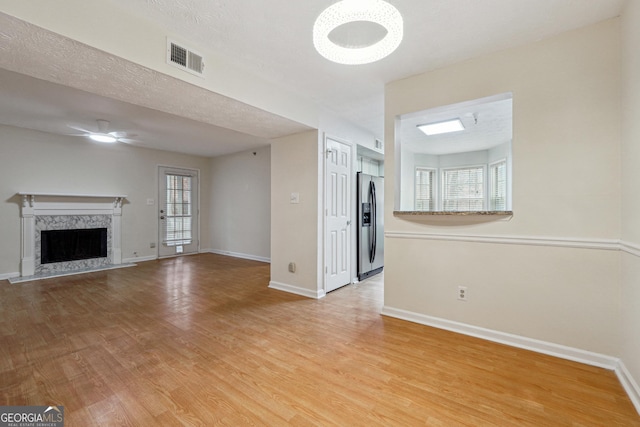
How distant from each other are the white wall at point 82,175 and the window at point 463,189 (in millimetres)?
6681

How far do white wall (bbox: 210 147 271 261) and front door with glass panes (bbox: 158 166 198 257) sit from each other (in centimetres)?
48

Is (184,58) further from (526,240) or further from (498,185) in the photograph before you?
(498,185)

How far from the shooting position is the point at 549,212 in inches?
86.4

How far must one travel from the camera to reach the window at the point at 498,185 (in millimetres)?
6414

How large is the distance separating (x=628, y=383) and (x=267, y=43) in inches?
137

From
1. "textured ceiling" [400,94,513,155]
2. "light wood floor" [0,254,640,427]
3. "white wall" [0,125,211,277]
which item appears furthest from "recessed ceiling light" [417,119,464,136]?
"white wall" [0,125,211,277]

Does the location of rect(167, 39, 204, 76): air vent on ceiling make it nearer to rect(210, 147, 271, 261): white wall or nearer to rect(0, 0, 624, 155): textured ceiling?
rect(0, 0, 624, 155): textured ceiling

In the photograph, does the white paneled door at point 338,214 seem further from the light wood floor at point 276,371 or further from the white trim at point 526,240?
the white trim at point 526,240

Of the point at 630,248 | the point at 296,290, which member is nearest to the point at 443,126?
the point at 630,248

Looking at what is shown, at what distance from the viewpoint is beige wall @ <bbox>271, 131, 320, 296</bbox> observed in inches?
146

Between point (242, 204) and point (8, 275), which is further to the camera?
point (242, 204)

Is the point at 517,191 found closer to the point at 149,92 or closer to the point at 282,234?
the point at 282,234

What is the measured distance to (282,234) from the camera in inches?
159

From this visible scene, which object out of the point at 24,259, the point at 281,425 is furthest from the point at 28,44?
the point at 24,259
